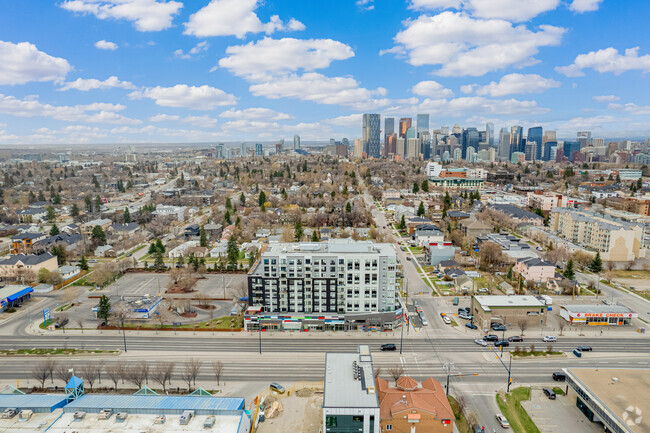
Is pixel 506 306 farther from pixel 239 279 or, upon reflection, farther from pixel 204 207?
pixel 204 207

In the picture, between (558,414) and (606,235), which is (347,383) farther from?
(606,235)

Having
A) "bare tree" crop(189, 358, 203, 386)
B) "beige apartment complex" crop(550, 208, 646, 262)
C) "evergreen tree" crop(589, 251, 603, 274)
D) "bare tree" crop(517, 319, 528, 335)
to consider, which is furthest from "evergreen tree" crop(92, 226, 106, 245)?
"beige apartment complex" crop(550, 208, 646, 262)

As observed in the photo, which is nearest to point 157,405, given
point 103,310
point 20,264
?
point 103,310

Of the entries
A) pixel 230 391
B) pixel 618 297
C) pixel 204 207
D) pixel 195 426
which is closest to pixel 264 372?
pixel 230 391

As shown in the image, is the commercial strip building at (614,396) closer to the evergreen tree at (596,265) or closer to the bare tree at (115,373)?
the evergreen tree at (596,265)

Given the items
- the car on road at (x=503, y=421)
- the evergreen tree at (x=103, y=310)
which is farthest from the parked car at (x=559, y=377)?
the evergreen tree at (x=103, y=310)

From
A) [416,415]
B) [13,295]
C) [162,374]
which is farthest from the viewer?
[13,295]

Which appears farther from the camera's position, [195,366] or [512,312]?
[512,312]
